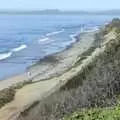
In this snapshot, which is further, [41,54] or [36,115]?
[41,54]

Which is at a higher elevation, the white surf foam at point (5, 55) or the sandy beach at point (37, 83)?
the sandy beach at point (37, 83)

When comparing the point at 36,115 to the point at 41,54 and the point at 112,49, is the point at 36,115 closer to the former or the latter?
the point at 112,49

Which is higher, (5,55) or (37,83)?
(37,83)

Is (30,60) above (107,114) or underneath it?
underneath

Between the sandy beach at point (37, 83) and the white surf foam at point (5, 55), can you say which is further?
the white surf foam at point (5, 55)

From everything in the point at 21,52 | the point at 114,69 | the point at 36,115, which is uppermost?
the point at 114,69

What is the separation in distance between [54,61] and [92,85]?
27710 millimetres

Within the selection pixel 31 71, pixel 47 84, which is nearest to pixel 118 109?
pixel 47 84

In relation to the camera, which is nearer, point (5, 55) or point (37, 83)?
point (37, 83)

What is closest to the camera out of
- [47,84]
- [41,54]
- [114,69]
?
[114,69]

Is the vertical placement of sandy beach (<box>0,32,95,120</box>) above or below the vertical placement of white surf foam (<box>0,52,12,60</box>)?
above

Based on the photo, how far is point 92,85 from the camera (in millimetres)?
15289

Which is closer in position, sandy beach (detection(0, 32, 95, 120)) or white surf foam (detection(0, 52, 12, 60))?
→ sandy beach (detection(0, 32, 95, 120))

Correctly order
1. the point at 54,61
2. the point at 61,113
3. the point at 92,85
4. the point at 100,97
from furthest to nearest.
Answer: the point at 54,61
the point at 92,85
the point at 100,97
the point at 61,113
